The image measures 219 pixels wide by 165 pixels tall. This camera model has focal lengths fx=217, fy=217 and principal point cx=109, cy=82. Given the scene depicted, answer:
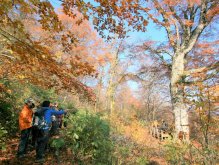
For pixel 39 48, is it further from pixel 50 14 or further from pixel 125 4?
pixel 125 4

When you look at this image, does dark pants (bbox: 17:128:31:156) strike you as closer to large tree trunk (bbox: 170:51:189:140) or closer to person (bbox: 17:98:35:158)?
person (bbox: 17:98:35:158)

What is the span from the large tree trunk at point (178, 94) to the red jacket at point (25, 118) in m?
7.87

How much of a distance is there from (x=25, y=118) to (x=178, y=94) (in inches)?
327

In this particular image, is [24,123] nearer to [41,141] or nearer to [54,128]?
[41,141]

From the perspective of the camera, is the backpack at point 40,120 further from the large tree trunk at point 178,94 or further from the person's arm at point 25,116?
the large tree trunk at point 178,94

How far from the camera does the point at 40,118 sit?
6023mm

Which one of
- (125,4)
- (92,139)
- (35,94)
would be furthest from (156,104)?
(125,4)

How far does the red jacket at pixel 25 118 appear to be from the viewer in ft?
19.8

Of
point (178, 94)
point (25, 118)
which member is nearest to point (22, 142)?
point (25, 118)

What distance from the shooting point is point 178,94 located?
11727mm

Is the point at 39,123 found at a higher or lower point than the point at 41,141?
higher

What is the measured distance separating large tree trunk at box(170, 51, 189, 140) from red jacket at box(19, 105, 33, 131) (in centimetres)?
787

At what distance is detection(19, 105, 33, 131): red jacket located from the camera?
6.04 m

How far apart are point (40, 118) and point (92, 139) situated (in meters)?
1.66
